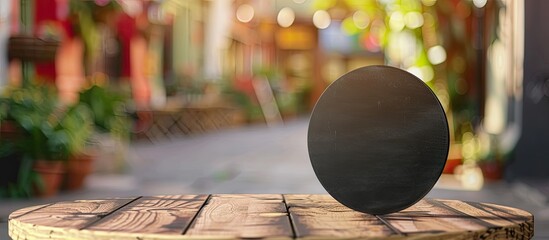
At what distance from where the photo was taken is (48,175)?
20.3ft

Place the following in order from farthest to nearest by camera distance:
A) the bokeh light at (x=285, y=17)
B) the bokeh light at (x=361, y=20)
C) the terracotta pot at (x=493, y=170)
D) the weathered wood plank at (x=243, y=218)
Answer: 1. the bokeh light at (x=285, y=17)
2. the bokeh light at (x=361, y=20)
3. the terracotta pot at (x=493, y=170)
4. the weathered wood plank at (x=243, y=218)

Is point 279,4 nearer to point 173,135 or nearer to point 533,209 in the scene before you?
point 173,135

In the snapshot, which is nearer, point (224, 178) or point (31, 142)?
point (31, 142)

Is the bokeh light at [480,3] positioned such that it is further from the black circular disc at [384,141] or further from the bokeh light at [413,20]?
the black circular disc at [384,141]

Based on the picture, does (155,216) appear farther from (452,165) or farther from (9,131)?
(452,165)

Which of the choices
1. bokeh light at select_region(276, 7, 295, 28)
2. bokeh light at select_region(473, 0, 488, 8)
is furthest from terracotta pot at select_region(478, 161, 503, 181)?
bokeh light at select_region(276, 7, 295, 28)

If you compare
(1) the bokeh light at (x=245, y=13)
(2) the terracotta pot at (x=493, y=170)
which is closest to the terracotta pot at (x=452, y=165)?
(2) the terracotta pot at (x=493, y=170)

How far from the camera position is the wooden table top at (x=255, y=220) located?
1753mm

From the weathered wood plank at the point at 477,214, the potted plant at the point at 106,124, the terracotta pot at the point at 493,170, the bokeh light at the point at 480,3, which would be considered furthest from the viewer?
the bokeh light at the point at 480,3

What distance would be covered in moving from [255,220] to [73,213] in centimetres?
41

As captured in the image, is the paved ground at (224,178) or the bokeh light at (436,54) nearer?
the paved ground at (224,178)

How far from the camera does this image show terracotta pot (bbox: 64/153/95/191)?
6469 mm

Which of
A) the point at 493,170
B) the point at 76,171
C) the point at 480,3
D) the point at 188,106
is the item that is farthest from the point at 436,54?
the point at 188,106

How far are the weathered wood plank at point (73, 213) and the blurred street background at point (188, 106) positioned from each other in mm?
2169
